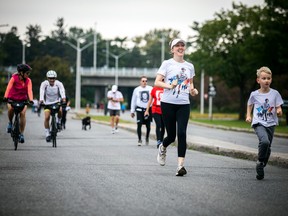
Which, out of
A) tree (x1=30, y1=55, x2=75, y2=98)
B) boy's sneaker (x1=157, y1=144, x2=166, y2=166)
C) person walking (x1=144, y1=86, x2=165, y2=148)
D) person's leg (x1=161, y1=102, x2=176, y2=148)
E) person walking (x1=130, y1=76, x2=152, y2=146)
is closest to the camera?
person's leg (x1=161, y1=102, x2=176, y2=148)

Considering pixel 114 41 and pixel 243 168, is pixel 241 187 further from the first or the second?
pixel 114 41

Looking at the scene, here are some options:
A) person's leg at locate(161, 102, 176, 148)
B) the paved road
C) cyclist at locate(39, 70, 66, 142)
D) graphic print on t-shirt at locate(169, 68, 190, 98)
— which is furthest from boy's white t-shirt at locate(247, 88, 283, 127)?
cyclist at locate(39, 70, 66, 142)

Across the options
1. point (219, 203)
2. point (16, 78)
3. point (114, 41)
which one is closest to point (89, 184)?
point (219, 203)

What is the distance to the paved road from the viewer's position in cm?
647

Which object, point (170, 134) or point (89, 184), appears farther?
point (170, 134)

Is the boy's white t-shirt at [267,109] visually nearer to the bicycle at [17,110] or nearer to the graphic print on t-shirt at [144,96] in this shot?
the bicycle at [17,110]

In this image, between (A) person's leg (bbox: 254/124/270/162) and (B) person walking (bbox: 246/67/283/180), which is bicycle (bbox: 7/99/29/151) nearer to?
(B) person walking (bbox: 246/67/283/180)

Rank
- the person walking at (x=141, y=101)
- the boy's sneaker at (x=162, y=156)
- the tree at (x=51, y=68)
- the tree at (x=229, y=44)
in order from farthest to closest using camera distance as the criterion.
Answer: the tree at (x=51, y=68) < the tree at (x=229, y=44) < the person walking at (x=141, y=101) < the boy's sneaker at (x=162, y=156)

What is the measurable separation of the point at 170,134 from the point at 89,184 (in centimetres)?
229

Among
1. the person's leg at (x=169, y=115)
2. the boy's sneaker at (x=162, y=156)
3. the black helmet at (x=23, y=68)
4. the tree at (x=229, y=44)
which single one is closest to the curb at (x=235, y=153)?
the boy's sneaker at (x=162, y=156)

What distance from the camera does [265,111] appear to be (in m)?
9.78

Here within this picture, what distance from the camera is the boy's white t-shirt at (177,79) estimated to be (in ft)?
32.0

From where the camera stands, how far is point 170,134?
10.2 m

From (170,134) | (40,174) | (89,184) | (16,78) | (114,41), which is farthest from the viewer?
(114,41)
